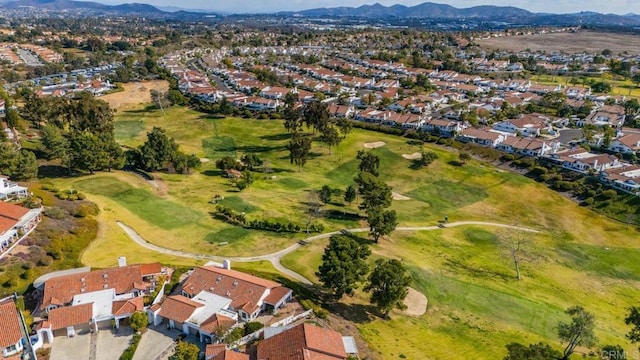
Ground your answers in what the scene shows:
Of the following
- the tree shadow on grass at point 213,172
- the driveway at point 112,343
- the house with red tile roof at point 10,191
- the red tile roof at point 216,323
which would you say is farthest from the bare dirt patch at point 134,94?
the red tile roof at point 216,323

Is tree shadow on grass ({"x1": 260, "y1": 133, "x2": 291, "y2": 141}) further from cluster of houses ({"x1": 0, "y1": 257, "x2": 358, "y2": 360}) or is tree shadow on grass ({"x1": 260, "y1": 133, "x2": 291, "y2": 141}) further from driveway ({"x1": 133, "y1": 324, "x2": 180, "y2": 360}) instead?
driveway ({"x1": 133, "y1": 324, "x2": 180, "y2": 360})

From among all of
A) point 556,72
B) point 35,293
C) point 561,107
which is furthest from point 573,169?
point 556,72

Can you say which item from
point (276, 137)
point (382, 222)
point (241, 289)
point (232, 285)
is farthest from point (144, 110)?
point (241, 289)

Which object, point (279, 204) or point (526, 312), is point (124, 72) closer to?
point (279, 204)

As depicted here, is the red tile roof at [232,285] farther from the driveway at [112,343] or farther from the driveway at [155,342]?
the driveway at [112,343]

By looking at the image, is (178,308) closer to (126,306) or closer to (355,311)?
(126,306)

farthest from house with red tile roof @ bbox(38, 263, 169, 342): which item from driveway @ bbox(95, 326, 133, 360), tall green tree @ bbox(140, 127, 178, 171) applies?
tall green tree @ bbox(140, 127, 178, 171)
